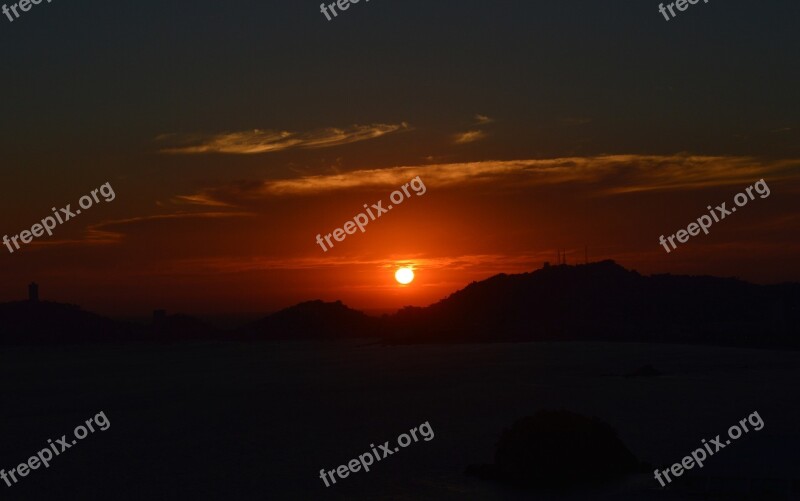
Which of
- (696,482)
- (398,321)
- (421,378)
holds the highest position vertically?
(398,321)

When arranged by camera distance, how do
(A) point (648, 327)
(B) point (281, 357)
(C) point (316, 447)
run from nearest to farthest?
(C) point (316, 447) → (B) point (281, 357) → (A) point (648, 327)

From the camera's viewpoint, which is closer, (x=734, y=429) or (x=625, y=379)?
(x=734, y=429)

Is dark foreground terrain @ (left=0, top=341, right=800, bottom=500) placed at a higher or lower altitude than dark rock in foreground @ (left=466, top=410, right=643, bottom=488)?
higher

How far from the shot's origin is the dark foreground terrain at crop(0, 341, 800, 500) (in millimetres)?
34469

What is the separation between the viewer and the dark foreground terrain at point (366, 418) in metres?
34.5

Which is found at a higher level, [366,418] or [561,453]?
[366,418]

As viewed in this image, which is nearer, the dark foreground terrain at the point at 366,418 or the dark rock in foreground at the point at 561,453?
the dark rock in foreground at the point at 561,453

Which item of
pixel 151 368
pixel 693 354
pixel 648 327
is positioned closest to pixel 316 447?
pixel 151 368

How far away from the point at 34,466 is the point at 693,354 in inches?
4314

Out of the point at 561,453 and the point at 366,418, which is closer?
the point at 561,453

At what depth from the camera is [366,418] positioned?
6097cm

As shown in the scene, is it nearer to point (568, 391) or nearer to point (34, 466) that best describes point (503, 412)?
point (568, 391)

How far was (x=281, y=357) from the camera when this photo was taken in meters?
148

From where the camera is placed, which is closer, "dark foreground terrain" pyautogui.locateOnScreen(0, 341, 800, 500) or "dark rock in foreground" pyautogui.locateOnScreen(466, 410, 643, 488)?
"dark rock in foreground" pyautogui.locateOnScreen(466, 410, 643, 488)
